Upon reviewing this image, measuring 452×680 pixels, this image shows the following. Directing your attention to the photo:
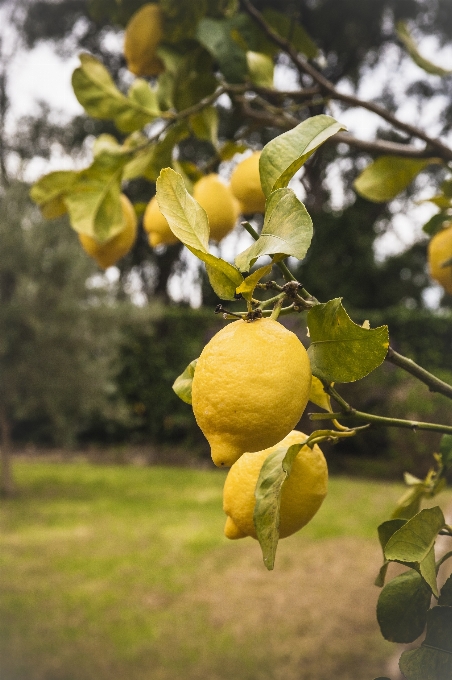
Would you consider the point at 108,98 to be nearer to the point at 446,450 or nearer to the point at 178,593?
the point at 446,450

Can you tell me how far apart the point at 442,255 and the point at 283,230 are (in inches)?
13.5

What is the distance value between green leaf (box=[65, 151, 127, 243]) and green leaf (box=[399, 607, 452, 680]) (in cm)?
40

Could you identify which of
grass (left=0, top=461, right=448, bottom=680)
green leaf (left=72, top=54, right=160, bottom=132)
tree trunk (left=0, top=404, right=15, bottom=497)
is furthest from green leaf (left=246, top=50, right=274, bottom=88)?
tree trunk (left=0, top=404, right=15, bottom=497)

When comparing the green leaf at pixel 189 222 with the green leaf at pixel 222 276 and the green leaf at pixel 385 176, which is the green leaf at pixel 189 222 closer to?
the green leaf at pixel 222 276

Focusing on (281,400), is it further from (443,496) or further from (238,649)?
(443,496)

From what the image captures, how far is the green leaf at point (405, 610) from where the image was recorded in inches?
13.1

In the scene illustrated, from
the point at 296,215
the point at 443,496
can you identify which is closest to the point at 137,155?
the point at 296,215

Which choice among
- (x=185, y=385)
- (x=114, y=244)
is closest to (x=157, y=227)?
(x=114, y=244)

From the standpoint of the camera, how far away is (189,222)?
10.5 inches

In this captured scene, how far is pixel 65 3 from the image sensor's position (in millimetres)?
4562

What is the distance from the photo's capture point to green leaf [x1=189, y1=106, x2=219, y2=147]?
2.21 ft

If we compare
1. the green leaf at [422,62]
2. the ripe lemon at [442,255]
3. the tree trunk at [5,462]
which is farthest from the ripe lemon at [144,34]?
the tree trunk at [5,462]

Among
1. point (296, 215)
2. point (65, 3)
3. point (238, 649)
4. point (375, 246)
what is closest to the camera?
point (296, 215)

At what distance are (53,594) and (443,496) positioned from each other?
6.32 ft
